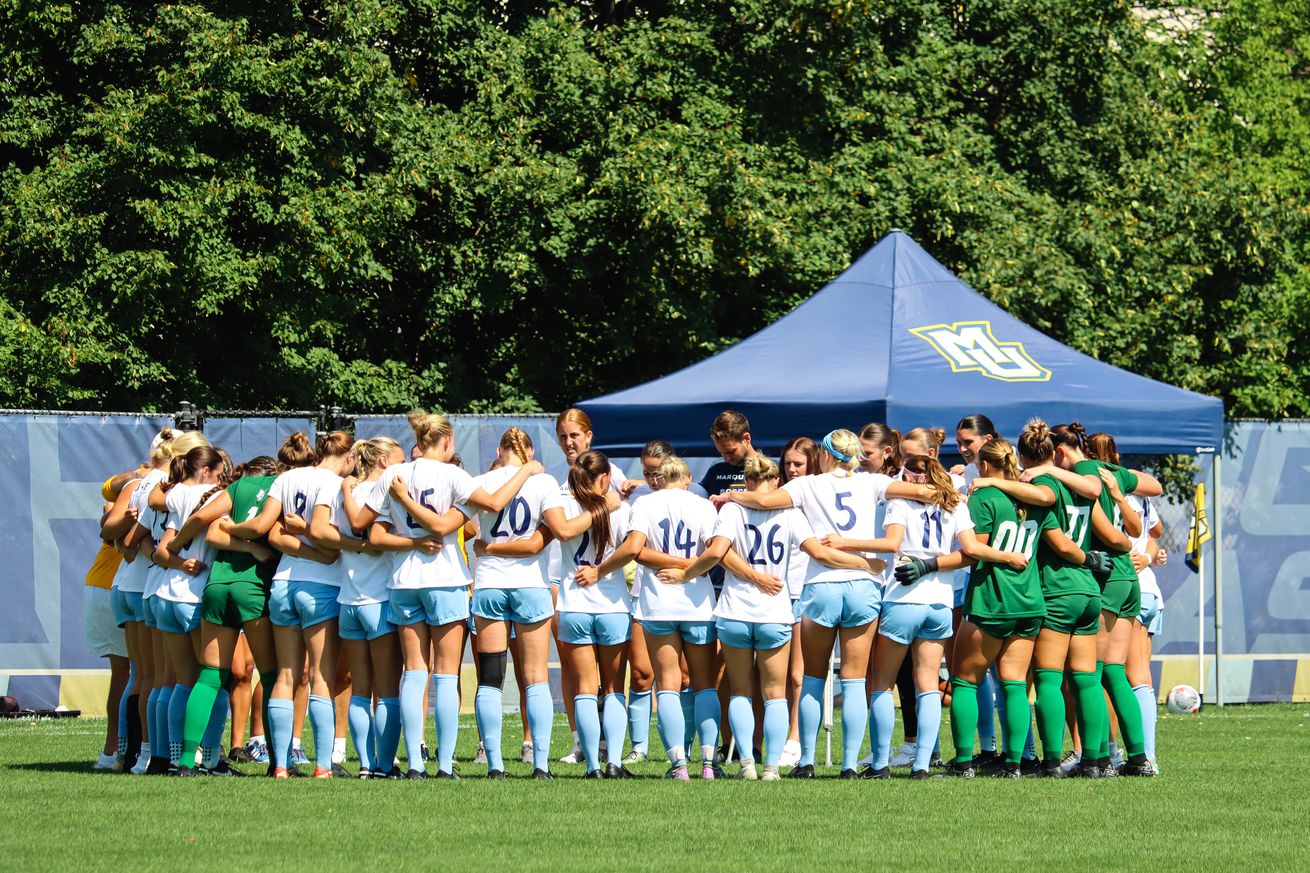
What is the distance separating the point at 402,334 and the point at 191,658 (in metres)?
11.6

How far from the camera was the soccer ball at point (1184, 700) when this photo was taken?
1609 centimetres

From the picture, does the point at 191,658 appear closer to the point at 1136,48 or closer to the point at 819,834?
the point at 819,834

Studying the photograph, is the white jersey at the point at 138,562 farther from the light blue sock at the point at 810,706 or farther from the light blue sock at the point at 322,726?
the light blue sock at the point at 810,706

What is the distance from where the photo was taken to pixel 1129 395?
12.4 metres

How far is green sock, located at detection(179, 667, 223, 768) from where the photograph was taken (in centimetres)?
976

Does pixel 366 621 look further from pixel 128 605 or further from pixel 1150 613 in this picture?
pixel 1150 613

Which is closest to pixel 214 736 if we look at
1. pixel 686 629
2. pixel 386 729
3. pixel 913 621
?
pixel 386 729

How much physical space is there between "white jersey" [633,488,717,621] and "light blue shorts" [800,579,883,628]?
54cm

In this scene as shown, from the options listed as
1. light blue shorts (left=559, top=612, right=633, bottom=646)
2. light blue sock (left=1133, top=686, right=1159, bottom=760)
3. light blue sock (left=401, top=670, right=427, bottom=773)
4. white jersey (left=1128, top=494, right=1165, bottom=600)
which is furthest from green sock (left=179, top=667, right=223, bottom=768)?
white jersey (left=1128, top=494, right=1165, bottom=600)

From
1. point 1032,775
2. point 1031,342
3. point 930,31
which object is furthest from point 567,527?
point 930,31

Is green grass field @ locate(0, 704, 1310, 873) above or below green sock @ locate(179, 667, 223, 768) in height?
below

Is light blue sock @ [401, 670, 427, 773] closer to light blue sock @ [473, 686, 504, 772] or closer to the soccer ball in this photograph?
light blue sock @ [473, 686, 504, 772]

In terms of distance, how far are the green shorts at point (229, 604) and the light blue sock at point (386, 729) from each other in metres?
0.87

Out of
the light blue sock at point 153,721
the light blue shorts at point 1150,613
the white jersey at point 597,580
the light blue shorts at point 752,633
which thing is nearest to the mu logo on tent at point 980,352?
the light blue shorts at point 1150,613
